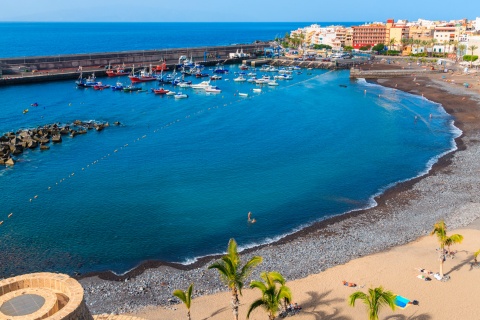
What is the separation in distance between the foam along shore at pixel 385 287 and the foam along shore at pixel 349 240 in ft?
0.85

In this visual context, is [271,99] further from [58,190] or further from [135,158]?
[58,190]

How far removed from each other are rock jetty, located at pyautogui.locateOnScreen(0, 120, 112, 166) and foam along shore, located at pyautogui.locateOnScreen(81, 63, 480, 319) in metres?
32.4

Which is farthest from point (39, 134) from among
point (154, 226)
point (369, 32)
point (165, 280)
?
point (369, 32)

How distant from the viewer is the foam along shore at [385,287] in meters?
26.6

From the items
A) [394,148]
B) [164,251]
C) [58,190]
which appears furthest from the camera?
[394,148]

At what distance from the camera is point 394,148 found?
2483 inches

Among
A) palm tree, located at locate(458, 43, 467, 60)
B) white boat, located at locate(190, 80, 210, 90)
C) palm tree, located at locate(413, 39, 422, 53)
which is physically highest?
palm tree, located at locate(413, 39, 422, 53)

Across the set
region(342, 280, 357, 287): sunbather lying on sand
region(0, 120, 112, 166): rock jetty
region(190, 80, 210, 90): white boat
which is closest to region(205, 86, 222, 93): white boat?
region(190, 80, 210, 90): white boat

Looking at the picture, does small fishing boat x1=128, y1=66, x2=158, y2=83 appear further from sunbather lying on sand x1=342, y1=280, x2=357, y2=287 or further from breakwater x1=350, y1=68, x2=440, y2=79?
sunbather lying on sand x1=342, y1=280, x2=357, y2=287

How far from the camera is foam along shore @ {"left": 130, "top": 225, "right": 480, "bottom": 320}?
87.3 ft

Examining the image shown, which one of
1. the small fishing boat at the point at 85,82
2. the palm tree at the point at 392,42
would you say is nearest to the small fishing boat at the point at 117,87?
the small fishing boat at the point at 85,82

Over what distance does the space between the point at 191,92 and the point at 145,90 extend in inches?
398

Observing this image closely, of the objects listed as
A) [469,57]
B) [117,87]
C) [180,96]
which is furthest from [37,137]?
[469,57]

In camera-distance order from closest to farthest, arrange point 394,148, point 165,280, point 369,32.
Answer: point 165,280, point 394,148, point 369,32
